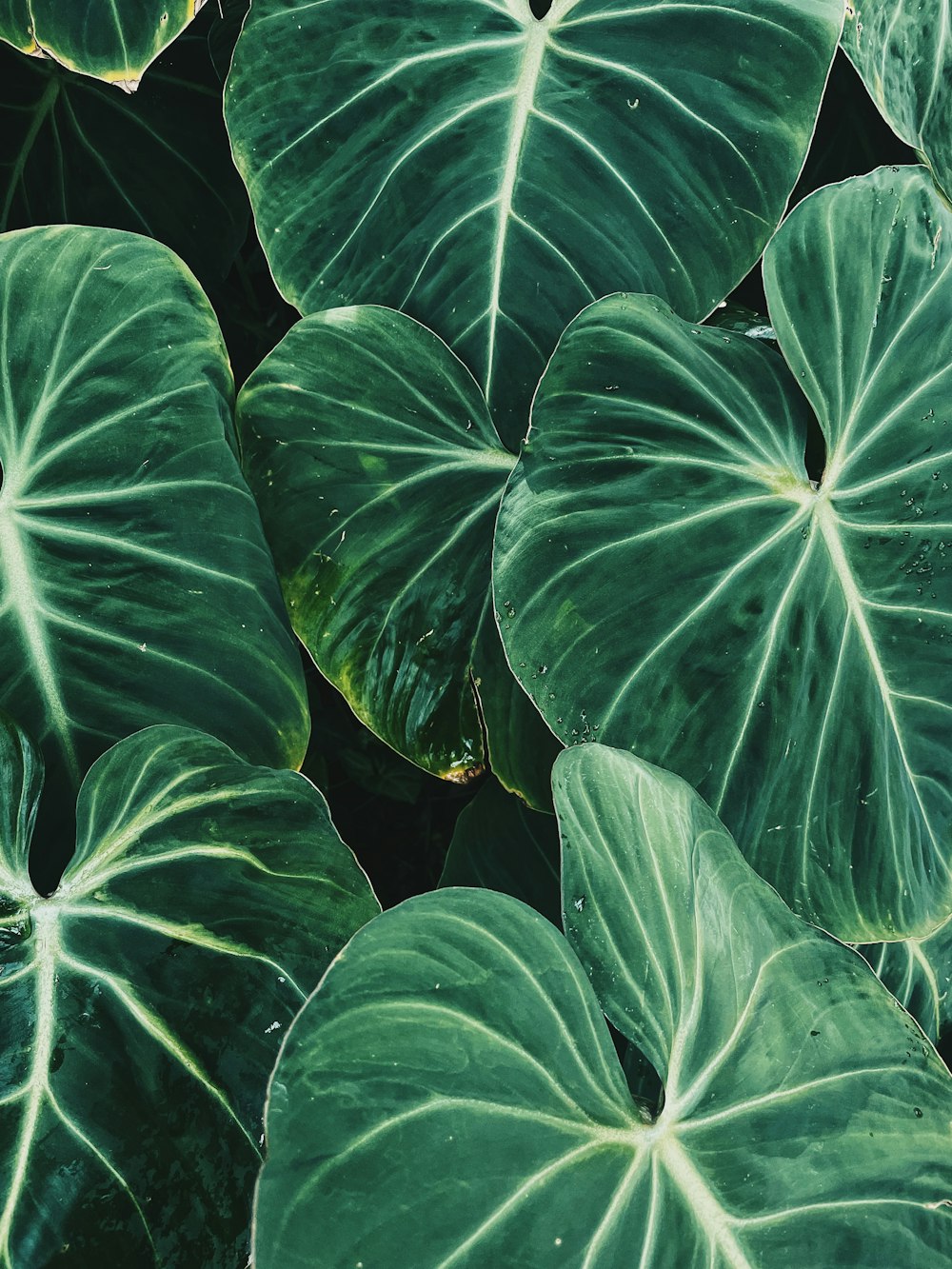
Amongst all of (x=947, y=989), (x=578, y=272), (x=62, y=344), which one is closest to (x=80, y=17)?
(x=62, y=344)

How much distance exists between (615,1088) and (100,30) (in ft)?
2.83

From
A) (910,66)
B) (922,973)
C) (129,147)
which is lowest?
(922,973)

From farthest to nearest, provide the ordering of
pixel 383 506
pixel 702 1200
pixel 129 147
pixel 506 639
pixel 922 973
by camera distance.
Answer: pixel 129 147 → pixel 922 973 → pixel 383 506 → pixel 506 639 → pixel 702 1200

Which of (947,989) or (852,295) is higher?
(852,295)

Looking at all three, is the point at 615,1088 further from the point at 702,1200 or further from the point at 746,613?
the point at 746,613

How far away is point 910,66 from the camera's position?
2.83ft

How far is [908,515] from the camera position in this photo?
2.55ft

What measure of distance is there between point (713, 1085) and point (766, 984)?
0.07 meters

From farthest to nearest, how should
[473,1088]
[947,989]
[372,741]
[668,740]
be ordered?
[372,741], [947,989], [668,740], [473,1088]

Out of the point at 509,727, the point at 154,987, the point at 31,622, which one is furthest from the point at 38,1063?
the point at 509,727

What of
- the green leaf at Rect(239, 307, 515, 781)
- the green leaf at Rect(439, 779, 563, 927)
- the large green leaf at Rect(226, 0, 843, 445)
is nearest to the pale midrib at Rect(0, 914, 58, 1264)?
the green leaf at Rect(239, 307, 515, 781)

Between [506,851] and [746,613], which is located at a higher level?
[746,613]

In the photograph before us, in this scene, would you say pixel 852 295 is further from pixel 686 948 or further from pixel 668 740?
pixel 686 948

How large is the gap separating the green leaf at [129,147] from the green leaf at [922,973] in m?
1.03
